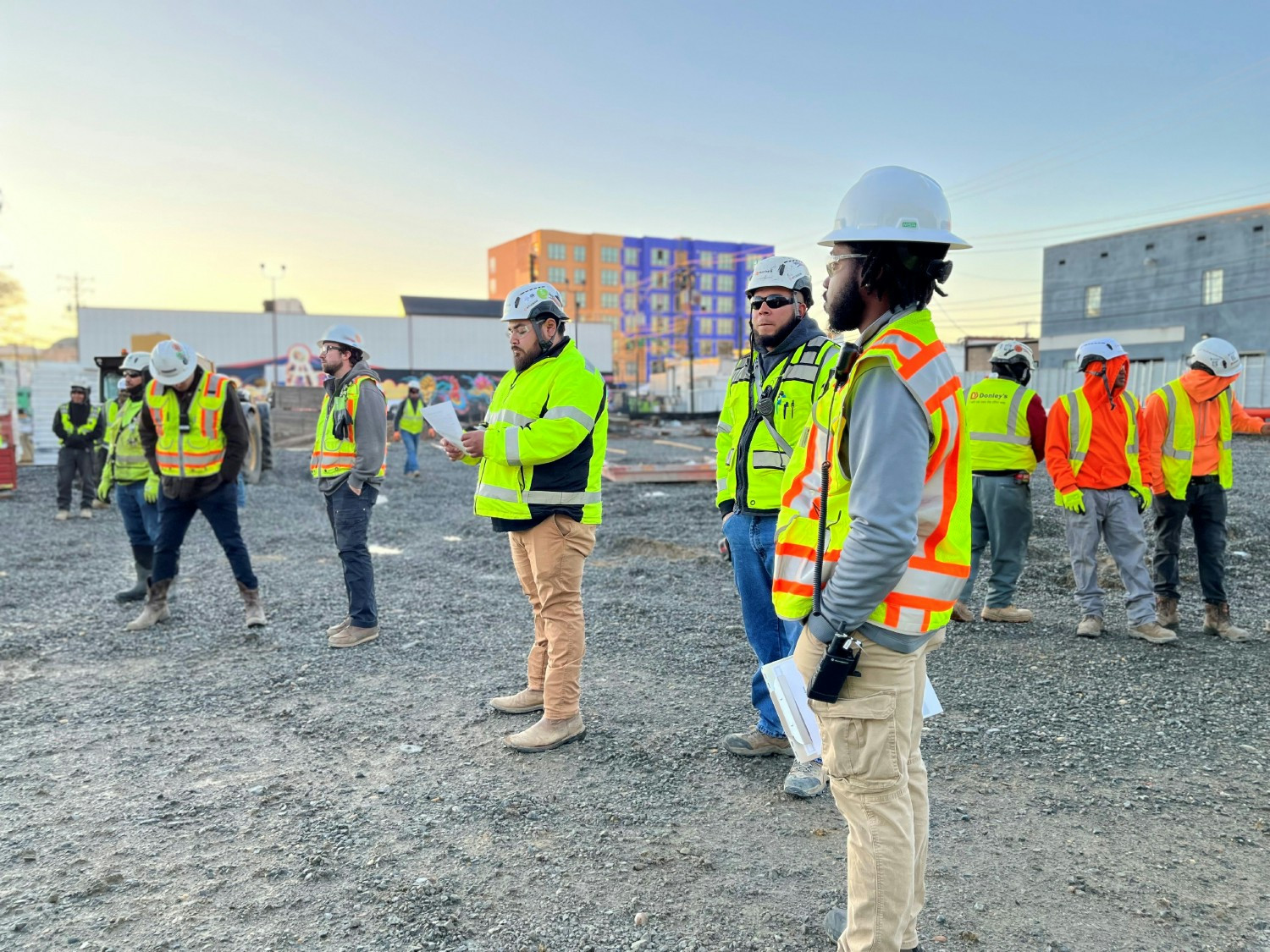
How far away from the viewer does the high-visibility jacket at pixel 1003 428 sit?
19.8ft

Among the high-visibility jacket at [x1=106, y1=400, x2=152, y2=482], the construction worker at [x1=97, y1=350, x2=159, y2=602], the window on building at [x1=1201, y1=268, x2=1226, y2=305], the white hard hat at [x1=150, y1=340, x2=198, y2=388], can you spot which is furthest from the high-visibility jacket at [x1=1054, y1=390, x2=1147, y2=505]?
the window on building at [x1=1201, y1=268, x2=1226, y2=305]

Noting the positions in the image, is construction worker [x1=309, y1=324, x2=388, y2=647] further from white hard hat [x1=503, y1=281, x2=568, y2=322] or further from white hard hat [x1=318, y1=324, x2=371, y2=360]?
white hard hat [x1=503, y1=281, x2=568, y2=322]

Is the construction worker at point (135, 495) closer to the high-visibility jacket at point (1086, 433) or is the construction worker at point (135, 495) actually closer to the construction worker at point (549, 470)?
the construction worker at point (549, 470)

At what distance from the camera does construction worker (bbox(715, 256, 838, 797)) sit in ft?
11.1

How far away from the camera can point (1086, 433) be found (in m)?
5.64

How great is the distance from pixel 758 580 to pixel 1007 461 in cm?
334

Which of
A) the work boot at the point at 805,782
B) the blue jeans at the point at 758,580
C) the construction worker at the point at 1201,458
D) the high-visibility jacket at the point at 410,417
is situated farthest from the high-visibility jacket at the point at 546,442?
the high-visibility jacket at the point at 410,417

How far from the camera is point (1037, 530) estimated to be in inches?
372

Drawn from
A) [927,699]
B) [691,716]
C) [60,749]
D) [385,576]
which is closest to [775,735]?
[691,716]

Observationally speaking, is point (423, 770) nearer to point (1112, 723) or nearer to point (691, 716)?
point (691, 716)

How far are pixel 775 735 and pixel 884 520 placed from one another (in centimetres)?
221

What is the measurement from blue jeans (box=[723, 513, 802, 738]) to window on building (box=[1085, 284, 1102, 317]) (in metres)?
43.7

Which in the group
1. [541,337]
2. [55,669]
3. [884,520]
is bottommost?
[55,669]

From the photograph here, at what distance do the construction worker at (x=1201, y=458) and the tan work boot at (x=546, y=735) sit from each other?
4.32 m
